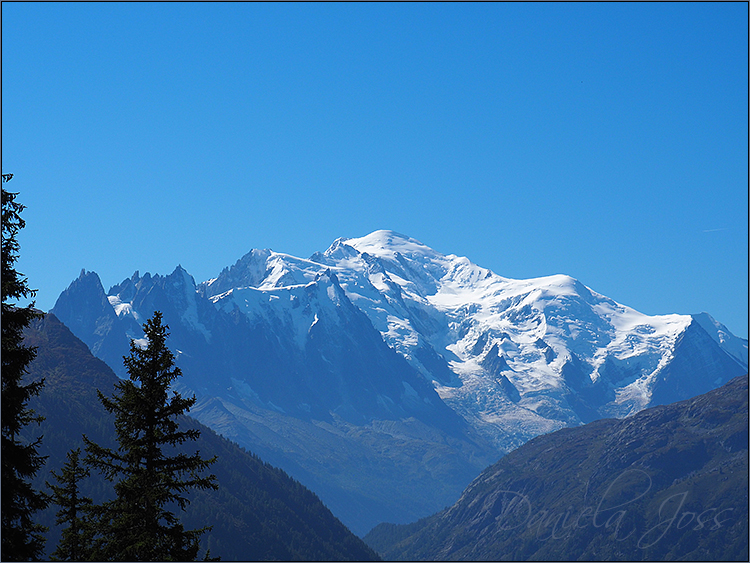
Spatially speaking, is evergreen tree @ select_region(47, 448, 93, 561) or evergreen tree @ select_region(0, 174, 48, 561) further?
evergreen tree @ select_region(47, 448, 93, 561)

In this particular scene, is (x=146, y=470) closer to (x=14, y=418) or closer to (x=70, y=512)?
(x=14, y=418)

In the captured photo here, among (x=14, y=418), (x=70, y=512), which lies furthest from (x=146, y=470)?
(x=70, y=512)

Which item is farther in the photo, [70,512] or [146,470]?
A: [70,512]

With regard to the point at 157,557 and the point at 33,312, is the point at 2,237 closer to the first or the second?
the point at 33,312

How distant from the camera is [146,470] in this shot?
35906 millimetres

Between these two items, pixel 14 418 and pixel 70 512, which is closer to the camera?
pixel 14 418

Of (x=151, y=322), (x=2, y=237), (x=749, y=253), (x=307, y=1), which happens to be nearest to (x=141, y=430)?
(x=151, y=322)

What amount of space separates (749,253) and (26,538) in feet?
136

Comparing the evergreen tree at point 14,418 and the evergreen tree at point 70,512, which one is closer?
the evergreen tree at point 14,418

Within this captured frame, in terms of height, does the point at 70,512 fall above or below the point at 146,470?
below

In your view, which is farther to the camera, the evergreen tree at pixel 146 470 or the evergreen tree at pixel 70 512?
the evergreen tree at pixel 70 512

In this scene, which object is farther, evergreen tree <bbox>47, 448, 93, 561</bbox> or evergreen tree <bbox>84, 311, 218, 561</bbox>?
evergreen tree <bbox>47, 448, 93, 561</bbox>

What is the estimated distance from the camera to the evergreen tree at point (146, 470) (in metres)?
35.2

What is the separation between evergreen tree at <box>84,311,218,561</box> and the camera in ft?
116
